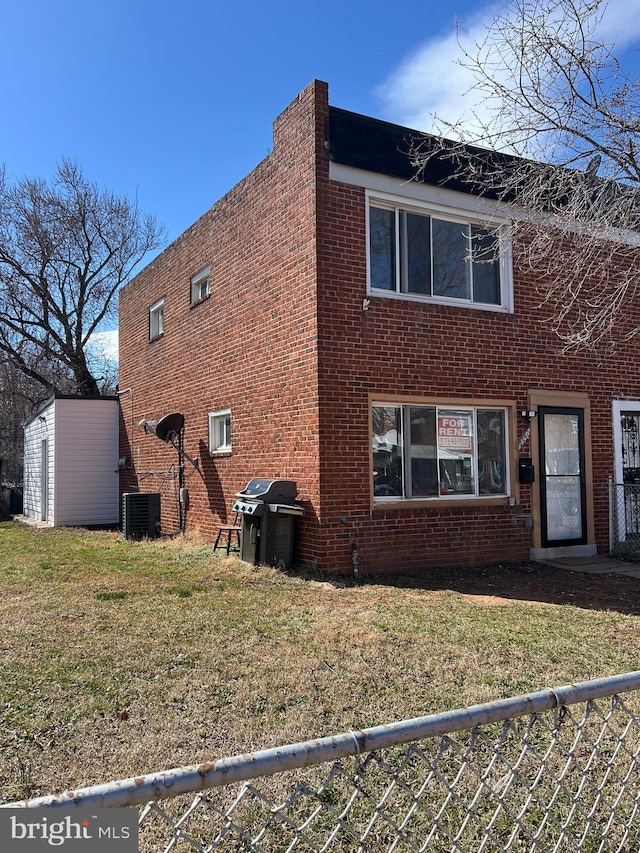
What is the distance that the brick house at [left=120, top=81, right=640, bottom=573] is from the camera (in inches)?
355

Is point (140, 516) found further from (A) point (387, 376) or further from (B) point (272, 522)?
(A) point (387, 376)

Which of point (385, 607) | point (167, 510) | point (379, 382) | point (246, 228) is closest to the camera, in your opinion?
point (385, 607)

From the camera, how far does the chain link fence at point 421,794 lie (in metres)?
1.63

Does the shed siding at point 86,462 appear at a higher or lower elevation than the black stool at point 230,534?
higher

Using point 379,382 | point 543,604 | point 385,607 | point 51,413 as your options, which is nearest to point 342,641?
point 385,607

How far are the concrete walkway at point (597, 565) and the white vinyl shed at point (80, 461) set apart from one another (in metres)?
11.9

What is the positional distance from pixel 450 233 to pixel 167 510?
854cm

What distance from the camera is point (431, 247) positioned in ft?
33.0

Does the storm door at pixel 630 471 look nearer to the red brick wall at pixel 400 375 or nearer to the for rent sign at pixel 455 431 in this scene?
the red brick wall at pixel 400 375

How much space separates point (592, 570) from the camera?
979cm

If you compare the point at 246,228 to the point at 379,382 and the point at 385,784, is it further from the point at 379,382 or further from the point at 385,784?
the point at 385,784

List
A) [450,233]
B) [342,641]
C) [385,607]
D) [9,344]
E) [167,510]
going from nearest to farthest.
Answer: [342,641], [385,607], [450,233], [167,510], [9,344]

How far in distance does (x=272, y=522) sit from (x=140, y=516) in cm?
545

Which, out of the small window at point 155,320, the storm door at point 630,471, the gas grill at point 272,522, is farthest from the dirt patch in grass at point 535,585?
the small window at point 155,320
